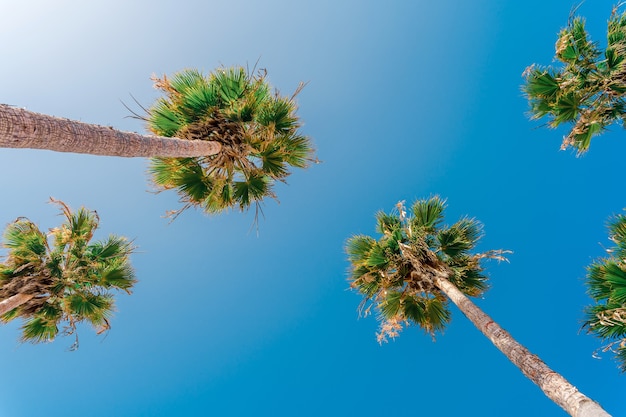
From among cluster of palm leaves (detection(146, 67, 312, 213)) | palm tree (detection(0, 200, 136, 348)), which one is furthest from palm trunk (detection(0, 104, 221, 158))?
palm tree (detection(0, 200, 136, 348))

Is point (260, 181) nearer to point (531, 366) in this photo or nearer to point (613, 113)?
point (531, 366)

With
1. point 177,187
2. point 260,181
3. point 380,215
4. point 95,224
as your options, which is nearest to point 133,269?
point 95,224

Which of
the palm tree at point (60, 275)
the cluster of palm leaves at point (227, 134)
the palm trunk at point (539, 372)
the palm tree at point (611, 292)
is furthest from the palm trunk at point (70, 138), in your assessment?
the palm tree at point (611, 292)

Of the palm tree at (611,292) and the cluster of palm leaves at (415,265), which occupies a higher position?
the cluster of palm leaves at (415,265)

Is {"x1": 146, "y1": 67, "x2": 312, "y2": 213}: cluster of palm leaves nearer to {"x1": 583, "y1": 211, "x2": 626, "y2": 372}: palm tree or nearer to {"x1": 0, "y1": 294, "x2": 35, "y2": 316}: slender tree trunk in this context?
{"x1": 0, "y1": 294, "x2": 35, "y2": 316}: slender tree trunk

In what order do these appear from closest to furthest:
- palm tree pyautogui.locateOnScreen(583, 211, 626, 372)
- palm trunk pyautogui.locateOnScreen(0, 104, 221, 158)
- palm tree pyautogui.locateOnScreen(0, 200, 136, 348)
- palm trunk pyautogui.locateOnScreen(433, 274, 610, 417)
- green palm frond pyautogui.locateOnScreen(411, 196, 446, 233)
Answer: palm trunk pyautogui.locateOnScreen(0, 104, 221, 158)
palm trunk pyautogui.locateOnScreen(433, 274, 610, 417)
palm tree pyautogui.locateOnScreen(583, 211, 626, 372)
palm tree pyautogui.locateOnScreen(0, 200, 136, 348)
green palm frond pyautogui.locateOnScreen(411, 196, 446, 233)

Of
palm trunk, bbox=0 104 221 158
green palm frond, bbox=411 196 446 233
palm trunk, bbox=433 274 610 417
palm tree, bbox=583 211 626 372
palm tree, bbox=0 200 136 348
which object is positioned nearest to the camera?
palm trunk, bbox=0 104 221 158

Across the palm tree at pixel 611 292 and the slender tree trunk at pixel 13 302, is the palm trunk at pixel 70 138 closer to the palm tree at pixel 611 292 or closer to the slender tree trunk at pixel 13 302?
the slender tree trunk at pixel 13 302
